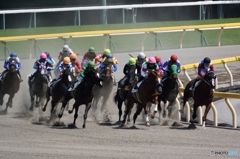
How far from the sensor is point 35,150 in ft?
41.6

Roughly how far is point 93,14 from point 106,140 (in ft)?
59.6

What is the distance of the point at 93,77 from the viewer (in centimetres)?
1545

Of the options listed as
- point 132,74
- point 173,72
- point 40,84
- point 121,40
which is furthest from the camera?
point 121,40

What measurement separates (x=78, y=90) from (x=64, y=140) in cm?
220

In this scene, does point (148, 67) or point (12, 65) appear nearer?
point (148, 67)

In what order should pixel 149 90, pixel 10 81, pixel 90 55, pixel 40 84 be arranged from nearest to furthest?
pixel 149 90 → pixel 40 84 → pixel 10 81 → pixel 90 55

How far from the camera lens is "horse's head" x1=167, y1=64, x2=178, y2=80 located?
16.2 metres

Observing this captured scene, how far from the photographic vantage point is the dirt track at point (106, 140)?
40.7 feet

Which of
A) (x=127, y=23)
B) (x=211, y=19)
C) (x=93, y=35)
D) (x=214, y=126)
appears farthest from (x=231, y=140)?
(x=211, y=19)

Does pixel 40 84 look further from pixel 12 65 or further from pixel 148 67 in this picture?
pixel 148 67

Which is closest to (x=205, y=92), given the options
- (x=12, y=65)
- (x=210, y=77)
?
(x=210, y=77)

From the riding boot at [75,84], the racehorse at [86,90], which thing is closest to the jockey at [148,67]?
the racehorse at [86,90]

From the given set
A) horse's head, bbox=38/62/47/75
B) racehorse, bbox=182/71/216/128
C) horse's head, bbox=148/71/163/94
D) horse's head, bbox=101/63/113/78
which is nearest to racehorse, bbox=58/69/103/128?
horse's head, bbox=148/71/163/94

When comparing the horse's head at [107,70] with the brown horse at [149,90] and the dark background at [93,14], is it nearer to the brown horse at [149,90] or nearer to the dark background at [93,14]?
the brown horse at [149,90]
